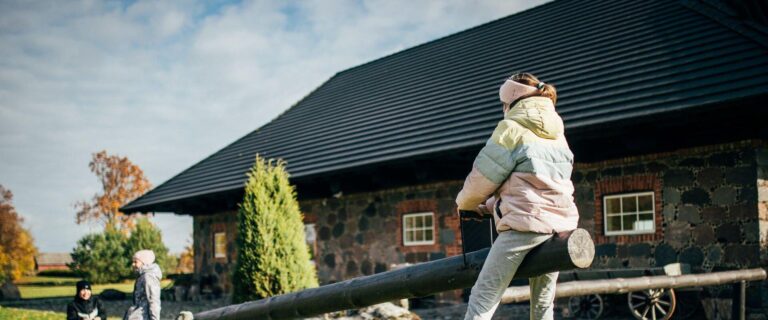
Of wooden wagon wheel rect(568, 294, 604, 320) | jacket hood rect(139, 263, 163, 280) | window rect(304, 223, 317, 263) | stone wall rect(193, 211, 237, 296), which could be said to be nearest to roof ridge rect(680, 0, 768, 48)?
wooden wagon wheel rect(568, 294, 604, 320)

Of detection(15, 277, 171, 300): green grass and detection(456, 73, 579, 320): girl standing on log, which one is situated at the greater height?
detection(456, 73, 579, 320): girl standing on log

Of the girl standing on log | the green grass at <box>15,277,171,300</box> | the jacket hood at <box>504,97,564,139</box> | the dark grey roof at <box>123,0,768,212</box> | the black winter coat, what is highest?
the dark grey roof at <box>123,0,768,212</box>

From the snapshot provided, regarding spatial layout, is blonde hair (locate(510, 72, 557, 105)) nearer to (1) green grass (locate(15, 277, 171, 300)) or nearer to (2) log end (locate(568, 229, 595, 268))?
(2) log end (locate(568, 229, 595, 268))

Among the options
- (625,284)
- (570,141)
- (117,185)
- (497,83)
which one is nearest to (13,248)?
(117,185)

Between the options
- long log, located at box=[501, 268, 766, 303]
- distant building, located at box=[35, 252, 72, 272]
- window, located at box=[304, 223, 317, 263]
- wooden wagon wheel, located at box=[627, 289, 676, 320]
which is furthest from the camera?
distant building, located at box=[35, 252, 72, 272]

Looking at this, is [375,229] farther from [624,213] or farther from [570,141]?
[624,213]

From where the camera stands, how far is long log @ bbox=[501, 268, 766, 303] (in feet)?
15.3

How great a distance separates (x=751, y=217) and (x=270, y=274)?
305 inches

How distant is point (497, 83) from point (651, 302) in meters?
6.74

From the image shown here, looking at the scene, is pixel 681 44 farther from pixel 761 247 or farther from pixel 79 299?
pixel 79 299

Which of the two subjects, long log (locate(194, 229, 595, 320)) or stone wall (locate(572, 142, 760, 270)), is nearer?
long log (locate(194, 229, 595, 320))

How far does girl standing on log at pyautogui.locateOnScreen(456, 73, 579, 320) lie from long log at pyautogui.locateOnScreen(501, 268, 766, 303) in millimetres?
1010

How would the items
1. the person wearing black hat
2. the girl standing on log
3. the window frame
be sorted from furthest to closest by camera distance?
the window frame, the person wearing black hat, the girl standing on log

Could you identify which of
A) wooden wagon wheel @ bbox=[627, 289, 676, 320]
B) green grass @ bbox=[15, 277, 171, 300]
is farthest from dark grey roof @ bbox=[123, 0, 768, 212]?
green grass @ bbox=[15, 277, 171, 300]
